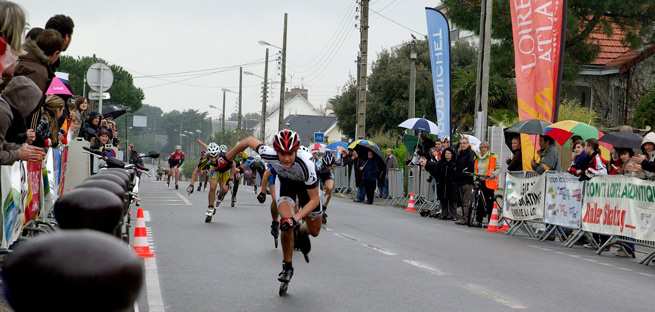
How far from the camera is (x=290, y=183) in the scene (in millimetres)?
10055

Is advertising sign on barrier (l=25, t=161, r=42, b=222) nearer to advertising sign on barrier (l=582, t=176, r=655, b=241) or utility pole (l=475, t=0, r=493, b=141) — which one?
advertising sign on barrier (l=582, t=176, r=655, b=241)

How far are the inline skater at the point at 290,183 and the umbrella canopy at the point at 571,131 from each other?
9.44 m

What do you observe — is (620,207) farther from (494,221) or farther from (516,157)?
(516,157)

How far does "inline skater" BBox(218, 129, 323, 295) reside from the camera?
369 inches

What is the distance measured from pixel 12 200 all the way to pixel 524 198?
13236mm

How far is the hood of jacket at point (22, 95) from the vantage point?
7.48 metres

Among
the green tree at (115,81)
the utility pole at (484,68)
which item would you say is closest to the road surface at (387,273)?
the utility pole at (484,68)

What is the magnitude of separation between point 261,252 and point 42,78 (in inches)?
196

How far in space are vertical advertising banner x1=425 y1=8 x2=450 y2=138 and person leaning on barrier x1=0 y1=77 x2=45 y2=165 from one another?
2194cm

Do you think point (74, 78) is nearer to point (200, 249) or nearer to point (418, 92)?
point (418, 92)

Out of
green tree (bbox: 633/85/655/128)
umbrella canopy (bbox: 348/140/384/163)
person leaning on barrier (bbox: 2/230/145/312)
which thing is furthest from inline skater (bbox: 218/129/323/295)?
green tree (bbox: 633/85/655/128)

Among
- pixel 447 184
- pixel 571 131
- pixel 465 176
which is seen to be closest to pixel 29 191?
pixel 571 131

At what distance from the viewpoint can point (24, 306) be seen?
1.82 meters

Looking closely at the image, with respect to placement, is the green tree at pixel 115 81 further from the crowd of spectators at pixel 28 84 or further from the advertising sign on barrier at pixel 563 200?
the crowd of spectators at pixel 28 84
